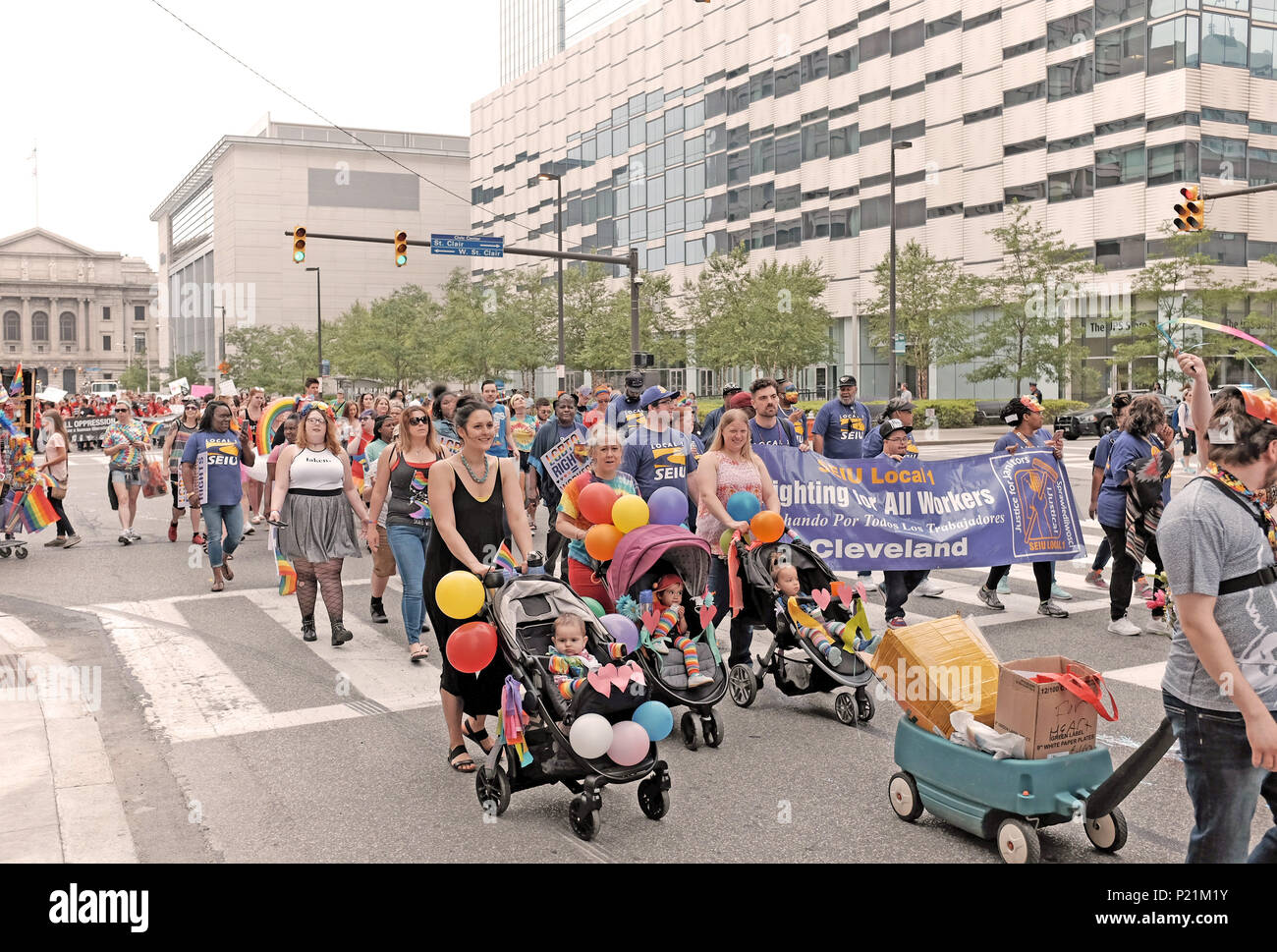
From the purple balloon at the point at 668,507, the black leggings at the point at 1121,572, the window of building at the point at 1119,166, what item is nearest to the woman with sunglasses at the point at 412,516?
the purple balloon at the point at 668,507

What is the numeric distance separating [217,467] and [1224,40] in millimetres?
45779

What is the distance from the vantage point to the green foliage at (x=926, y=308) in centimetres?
4484

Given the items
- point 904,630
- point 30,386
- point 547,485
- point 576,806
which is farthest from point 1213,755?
point 30,386

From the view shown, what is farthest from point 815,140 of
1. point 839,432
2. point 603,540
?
point 603,540

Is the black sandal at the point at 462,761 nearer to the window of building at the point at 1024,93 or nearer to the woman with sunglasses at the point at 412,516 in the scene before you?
the woman with sunglasses at the point at 412,516

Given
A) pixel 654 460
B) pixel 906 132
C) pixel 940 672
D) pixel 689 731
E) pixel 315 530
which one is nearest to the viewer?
pixel 940 672

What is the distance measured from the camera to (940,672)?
5.10 meters

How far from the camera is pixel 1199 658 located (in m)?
3.42

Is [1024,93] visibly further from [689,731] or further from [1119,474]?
[689,731]

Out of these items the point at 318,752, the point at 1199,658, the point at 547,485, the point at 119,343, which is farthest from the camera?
the point at 119,343

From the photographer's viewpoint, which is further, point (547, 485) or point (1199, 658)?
point (547, 485)

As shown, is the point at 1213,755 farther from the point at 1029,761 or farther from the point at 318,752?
the point at 318,752

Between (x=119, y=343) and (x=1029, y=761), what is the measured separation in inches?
6549

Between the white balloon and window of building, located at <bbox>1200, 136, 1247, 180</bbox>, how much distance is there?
46420 mm
